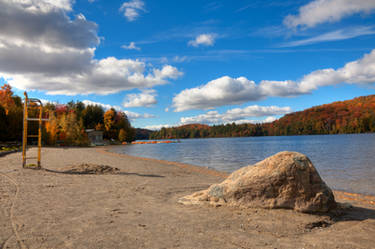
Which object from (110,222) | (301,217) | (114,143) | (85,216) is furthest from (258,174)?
(114,143)

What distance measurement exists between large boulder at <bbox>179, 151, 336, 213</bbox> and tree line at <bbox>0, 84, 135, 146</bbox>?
13.6 meters

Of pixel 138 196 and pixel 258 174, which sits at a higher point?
pixel 258 174

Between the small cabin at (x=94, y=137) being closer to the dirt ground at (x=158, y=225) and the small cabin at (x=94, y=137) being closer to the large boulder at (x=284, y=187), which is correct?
the dirt ground at (x=158, y=225)

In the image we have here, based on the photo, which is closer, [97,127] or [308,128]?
[97,127]

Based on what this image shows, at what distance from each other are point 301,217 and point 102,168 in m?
11.6

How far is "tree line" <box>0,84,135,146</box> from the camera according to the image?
4469 centimetres

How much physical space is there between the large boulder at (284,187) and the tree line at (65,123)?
13632 millimetres

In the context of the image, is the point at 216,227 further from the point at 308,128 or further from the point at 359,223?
the point at 308,128

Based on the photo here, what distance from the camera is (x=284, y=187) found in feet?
20.9

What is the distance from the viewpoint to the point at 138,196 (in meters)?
8.33

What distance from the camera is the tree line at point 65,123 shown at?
4469cm

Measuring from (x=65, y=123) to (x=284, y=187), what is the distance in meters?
61.4

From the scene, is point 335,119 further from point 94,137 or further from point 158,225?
point 158,225

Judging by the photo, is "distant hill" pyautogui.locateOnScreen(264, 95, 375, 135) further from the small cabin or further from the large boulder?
the large boulder
